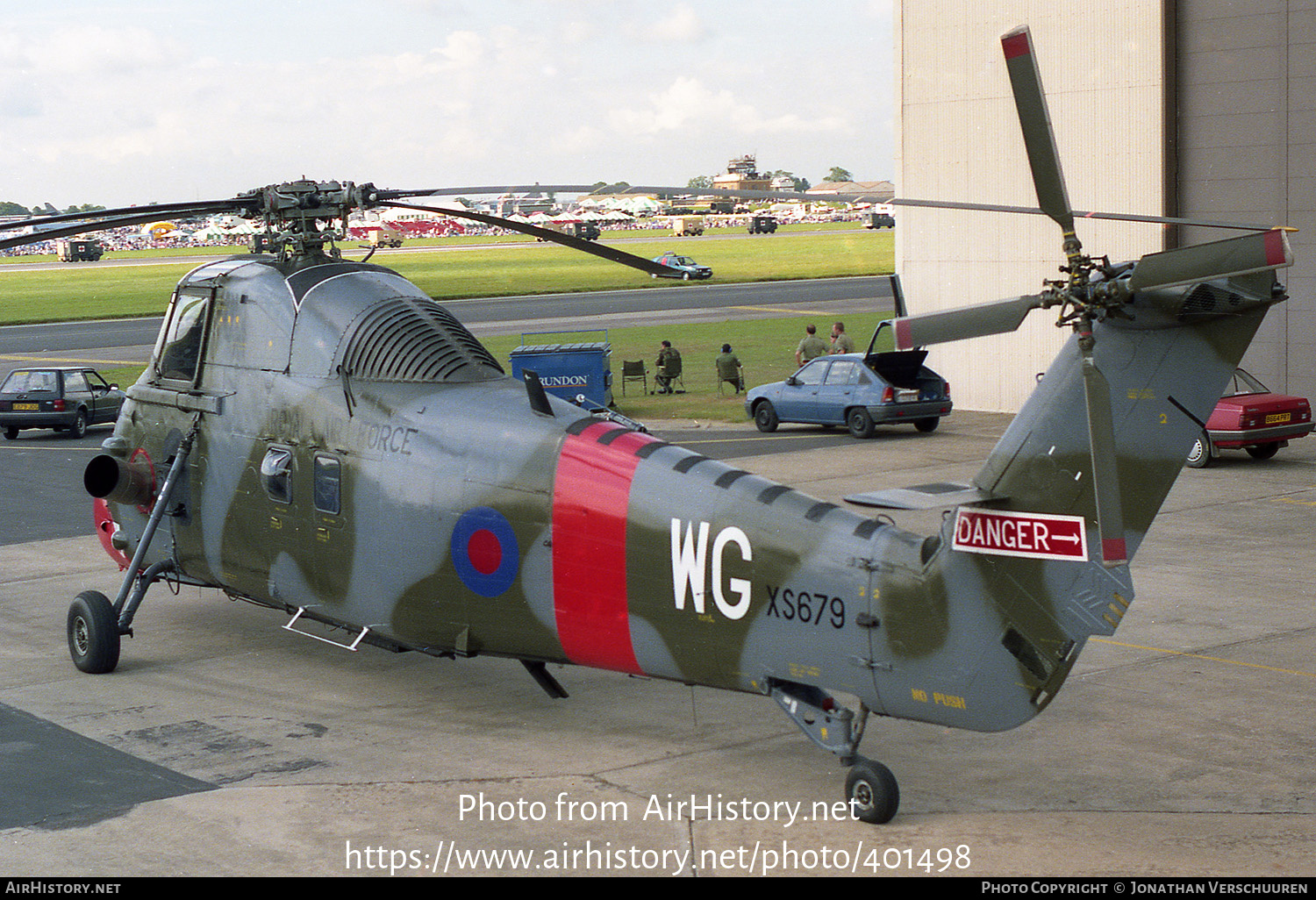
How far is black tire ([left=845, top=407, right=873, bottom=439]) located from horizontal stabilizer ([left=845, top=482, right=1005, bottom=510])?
67.7ft

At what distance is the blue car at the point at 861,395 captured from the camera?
29.8 metres

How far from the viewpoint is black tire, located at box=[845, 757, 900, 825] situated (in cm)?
977

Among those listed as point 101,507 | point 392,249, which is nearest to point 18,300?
point 392,249

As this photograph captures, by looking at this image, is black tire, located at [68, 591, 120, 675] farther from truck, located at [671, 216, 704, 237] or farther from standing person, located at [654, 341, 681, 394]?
truck, located at [671, 216, 704, 237]

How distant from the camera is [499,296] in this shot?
8044 cm

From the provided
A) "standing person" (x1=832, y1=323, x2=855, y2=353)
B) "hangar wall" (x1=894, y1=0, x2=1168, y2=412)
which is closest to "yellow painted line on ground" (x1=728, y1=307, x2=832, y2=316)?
"standing person" (x1=832, y1=323, x2=855, y2=353)

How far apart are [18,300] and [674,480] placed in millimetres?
91653

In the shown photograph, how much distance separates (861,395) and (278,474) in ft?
60.4

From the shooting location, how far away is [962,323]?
798 centimetres

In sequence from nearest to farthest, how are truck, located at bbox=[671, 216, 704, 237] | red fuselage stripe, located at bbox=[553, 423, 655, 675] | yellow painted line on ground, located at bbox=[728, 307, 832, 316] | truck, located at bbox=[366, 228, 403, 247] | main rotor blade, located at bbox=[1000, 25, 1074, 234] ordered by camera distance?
main rotor blade, located at bbox=[1000, 25, 1074, 234] → red fuselage stripe, located at bbox=[553, 423, 655, 675] → yellow painted line on ground, located at bbox=[728, 307, 832, 316] → truck, located at bbox=[366, 228, 403, 247] → truck, located at bbox=[671, 216, 704, 237]

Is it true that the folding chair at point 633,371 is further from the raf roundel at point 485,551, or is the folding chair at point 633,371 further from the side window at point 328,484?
the raf roundel at point 485,551

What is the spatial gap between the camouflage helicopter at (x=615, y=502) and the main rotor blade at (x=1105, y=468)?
0.06ft

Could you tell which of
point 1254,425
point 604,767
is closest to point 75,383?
point 1254,425

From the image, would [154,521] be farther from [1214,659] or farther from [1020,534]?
[1214,659]
